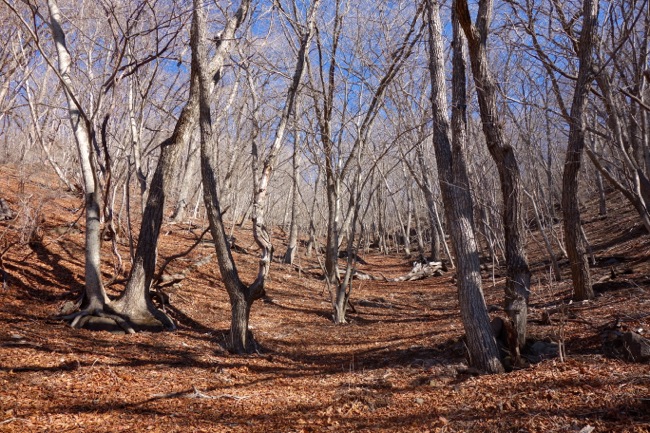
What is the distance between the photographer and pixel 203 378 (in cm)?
451

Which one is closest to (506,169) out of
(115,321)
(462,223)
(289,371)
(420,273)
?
(462,223)

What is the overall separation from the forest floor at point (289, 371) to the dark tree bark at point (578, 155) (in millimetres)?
498

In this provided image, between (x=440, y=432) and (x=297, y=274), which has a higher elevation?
(x=297, y=274)

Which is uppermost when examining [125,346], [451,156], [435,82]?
[435,82]

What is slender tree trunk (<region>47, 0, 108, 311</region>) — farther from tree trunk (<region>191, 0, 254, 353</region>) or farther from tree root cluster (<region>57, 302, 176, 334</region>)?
tree trunk (<region>191, 0, 254, 353</region>)

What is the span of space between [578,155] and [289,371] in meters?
5.23

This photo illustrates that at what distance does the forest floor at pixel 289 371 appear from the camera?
3250mm

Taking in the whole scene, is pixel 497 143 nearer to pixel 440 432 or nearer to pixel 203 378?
pixel 440 432

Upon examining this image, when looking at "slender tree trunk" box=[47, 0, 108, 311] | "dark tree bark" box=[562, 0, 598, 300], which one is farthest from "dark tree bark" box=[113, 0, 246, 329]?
"dark tree bark" box=[562, 0, 598, 300]

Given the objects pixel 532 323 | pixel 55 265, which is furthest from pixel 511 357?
pixel 55 265

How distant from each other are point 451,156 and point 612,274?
587cm

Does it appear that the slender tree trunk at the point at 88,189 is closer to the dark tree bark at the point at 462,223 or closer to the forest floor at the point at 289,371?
the forest floor at the point at 289,371

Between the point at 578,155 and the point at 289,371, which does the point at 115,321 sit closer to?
the point at 289,371

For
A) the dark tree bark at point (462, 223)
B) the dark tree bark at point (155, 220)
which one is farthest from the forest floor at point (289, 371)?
the dark tree bark at point (155, 220)
